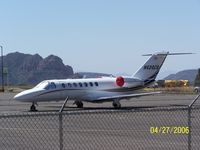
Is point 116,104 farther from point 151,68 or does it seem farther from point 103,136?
point 103,136

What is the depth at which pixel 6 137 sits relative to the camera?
16.8 metres

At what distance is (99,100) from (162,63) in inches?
285

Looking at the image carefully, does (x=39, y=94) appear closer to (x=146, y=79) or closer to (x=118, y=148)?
(x=146, y=79)

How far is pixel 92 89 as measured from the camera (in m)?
37.8

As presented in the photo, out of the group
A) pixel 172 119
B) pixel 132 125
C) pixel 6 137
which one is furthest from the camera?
pixel 172 119

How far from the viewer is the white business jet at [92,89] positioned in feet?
116

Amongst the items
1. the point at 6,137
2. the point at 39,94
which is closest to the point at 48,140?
the point at 6,137

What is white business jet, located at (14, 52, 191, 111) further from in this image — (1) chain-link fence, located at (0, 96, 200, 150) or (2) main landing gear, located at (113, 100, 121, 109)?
(1) chain-link fence, located at (0, 96, 200, 150)

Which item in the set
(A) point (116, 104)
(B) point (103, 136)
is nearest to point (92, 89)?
(A) point (116, 104)
